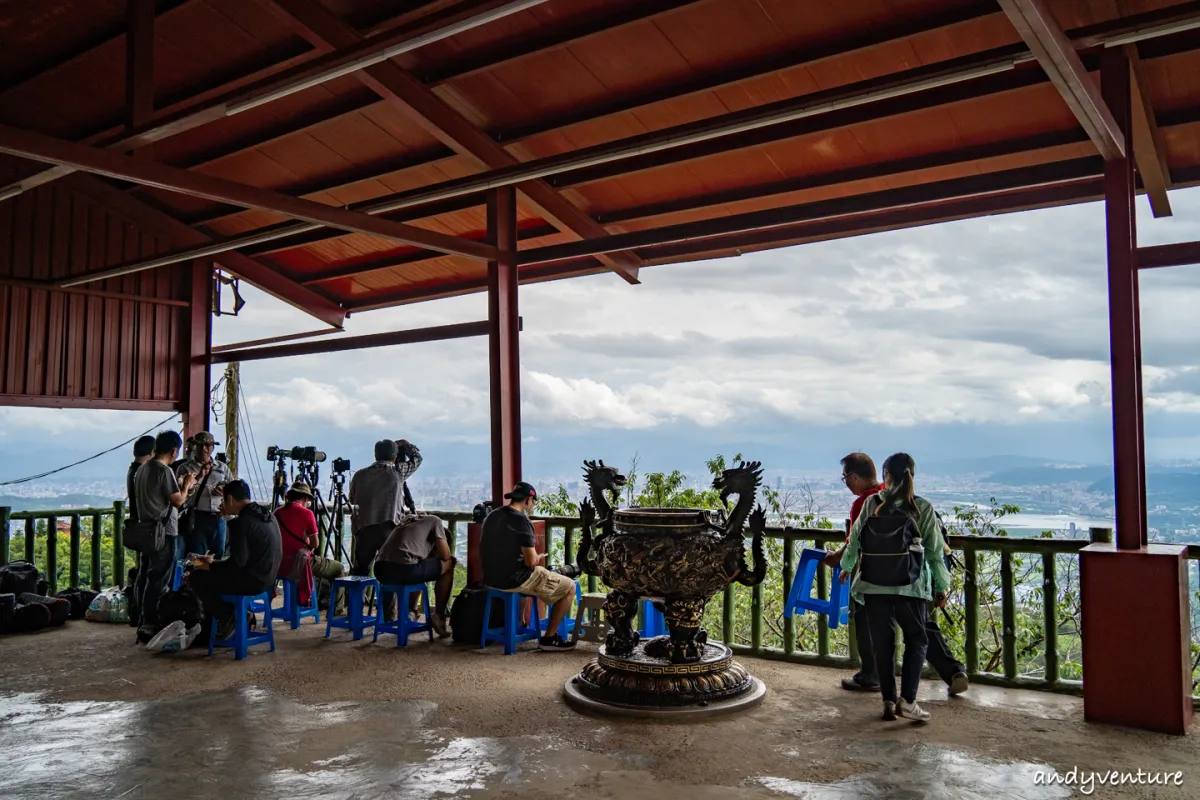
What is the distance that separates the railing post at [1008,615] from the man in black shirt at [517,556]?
273 cm

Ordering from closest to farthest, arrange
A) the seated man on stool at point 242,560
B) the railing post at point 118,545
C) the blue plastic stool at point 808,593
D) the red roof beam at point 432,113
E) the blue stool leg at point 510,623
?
the blue plastic stool at point 808,593 < the red roof beam at point 432,113 < the seated man on stool at point 242,560 < the blue stool leg at point 510,623 < the railing post at point 118,545

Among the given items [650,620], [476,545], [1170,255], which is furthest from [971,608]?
[476,545]

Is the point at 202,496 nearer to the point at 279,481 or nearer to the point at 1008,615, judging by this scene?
the point at 279,481

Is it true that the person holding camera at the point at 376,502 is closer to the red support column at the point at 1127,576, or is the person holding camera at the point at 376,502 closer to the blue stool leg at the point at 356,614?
the blue stool leg at the point at 356,614

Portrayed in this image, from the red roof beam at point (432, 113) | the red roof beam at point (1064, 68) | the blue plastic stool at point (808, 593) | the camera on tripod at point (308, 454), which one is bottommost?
the blue plastic stool at point (808, 593)

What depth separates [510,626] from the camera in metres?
6.08

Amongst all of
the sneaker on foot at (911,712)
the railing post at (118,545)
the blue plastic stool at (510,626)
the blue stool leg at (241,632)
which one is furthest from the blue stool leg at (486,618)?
the railing post at (118,545)

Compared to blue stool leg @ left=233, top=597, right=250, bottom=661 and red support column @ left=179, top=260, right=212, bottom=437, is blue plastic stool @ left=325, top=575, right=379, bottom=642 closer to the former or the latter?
blue stool leg @ left=233, top=597, right=250, bottom=661

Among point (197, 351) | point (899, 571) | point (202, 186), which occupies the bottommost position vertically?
point (899, 571)

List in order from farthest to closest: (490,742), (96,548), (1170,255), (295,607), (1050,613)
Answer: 1. (96,548)
2. (295,607)
3. (1050,613)
4. (1170,255)
5. (490,742)

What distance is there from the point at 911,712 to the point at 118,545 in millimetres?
7404

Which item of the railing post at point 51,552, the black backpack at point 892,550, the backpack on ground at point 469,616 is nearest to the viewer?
the black backpack at point 892,550

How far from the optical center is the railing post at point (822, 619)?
5.70 metres

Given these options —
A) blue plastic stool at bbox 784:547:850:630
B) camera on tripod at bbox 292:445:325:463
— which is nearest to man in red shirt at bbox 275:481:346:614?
camera on tripod at bbox 292:445:325:463
